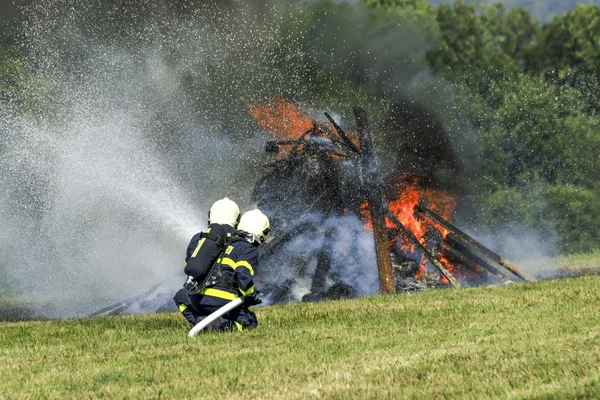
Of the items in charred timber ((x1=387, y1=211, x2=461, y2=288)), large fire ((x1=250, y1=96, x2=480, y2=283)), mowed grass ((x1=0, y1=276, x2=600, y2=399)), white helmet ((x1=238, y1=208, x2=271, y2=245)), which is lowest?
mowed grass ((x1=0, y1=276, x2=600, y2=399))

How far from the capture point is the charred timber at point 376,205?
1578 centimetres

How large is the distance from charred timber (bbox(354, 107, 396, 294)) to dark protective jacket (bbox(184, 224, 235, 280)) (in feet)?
19.5

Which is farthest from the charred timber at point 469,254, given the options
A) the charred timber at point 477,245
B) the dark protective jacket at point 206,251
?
the dark protective jacket at point 206,251

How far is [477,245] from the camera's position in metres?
17.1

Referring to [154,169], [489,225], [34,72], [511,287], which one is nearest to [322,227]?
[511,287]

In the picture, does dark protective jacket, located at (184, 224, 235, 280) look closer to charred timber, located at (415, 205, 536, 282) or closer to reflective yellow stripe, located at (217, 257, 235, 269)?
reflective yellow stripe, located at (217, 257, 235, 269)

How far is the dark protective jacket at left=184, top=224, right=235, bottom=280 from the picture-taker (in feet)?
32.9

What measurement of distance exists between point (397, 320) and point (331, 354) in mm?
2821

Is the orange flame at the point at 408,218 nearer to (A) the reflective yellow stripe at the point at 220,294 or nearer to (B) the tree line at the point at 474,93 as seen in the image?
(B) the tree line at the point at 474,93

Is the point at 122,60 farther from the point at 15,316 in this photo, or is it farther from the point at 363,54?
the point at 15,316

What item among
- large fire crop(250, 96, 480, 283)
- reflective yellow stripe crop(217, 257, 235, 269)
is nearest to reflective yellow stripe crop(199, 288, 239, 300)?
reflective yellow stripe crop(217, 257, 235, 269)

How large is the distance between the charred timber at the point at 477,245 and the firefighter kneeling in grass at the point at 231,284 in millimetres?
7591

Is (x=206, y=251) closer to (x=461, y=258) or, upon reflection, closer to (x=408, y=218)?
(x=408, y=218)

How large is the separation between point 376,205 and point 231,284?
7016mm
